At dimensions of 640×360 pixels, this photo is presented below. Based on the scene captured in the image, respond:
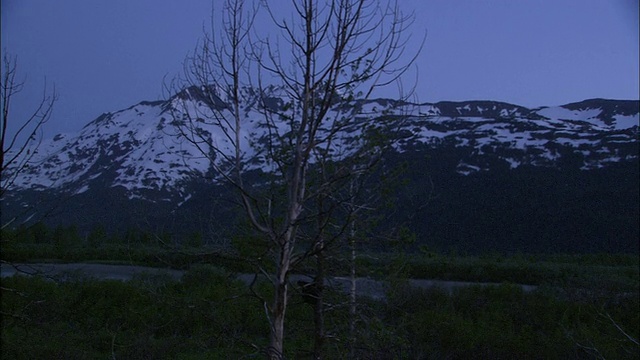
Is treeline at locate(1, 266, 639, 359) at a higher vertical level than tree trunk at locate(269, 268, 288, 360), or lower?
lower

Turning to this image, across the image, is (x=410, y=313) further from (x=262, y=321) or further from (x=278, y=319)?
(x=278, y=319)

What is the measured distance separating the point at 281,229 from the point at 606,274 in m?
21.5

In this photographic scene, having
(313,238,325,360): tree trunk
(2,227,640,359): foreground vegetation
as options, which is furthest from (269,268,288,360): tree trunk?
(2,227,640,359): foreground vegetation

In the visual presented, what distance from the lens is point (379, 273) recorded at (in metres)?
6.14

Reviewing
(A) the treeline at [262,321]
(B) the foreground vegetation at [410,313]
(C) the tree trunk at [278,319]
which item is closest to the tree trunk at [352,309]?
(C) the tree trunk at [278,319]

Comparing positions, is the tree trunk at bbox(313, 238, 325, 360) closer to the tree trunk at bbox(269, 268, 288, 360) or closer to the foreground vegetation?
the tree trunk at bbox(269, 268, 288, 360)

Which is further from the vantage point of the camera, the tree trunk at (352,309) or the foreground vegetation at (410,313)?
the foreground vegetation at (410,313)

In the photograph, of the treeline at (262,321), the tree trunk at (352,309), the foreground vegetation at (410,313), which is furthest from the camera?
the treeline at (262,321)

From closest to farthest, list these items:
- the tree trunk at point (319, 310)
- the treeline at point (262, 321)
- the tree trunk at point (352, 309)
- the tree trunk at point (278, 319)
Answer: the tree trunk at point (278, 319), the tree trunk at point (352, 309), the tree trunk at point (319, 310), the treeline at point (262, 321)

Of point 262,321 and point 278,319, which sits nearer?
point 278,319

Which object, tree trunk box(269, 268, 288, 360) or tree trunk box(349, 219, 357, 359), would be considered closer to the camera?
tree trunk box(269, 268, 288, 360)

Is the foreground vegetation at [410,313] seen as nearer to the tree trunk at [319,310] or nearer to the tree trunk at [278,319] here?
the tree trunk at [319,310]

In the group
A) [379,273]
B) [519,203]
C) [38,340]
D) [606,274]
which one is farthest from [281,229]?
[519,203]

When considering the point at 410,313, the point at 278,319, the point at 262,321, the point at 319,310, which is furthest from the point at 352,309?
the point at 262,321
